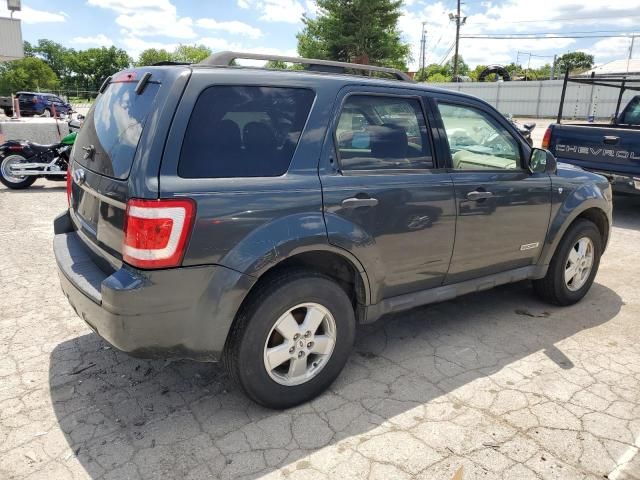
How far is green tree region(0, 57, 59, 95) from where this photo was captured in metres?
71.0

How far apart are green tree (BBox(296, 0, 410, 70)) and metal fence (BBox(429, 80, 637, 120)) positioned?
4.60 metres

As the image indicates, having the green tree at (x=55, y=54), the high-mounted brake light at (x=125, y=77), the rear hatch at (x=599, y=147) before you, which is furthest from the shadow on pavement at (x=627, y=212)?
the green tree at (x=55, y=54)

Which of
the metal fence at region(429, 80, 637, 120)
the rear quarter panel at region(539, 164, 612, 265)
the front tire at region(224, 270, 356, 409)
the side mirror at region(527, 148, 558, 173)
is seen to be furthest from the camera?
the metal fence at region(429, 80, 637, 120)

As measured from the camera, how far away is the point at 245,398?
3055mm

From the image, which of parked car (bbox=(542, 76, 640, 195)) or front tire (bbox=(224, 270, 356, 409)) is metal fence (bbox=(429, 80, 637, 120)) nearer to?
parked car (bbox=(542, 76, 640, 195))

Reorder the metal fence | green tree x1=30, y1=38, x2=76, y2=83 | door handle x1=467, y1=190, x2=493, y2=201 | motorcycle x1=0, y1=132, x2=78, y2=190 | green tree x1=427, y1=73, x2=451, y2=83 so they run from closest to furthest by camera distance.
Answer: door handle x1=467, y1=190, x2=493, y2=201 < motorcycle x1=0, y1=132, x2=78, y2=190 < the metal fence < green tree x1=427, y1=73, x2=451, y2=83 < green tree x1=30, y1=38, x2=76, y2=83

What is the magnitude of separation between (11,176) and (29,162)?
0.42 meters

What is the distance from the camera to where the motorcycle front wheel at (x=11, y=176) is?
926 cm

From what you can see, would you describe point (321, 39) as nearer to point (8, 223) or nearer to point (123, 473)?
point (8, 223)

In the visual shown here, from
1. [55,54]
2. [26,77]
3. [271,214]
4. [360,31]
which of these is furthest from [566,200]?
[55,54]

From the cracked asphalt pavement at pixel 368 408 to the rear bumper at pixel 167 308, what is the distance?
0.52 m

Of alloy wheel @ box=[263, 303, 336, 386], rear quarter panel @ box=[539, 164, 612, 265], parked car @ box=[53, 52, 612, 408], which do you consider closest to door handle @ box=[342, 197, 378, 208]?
parked car @ box=[53, 52, 612, 408]

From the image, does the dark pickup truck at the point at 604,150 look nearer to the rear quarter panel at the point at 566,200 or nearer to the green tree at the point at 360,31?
the rear quarter panel at the point at 566,200

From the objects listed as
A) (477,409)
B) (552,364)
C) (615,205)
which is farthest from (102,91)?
(615,205)
